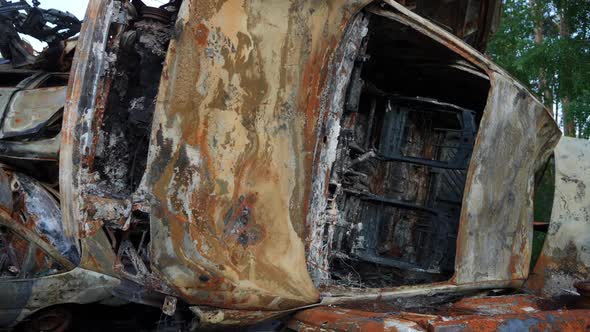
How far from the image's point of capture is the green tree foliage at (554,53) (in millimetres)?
10091

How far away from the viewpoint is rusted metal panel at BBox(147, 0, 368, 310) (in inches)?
98.1

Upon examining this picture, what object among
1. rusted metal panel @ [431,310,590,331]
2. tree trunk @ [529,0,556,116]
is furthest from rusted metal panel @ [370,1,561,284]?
tree trunk @ [529,0,556,116]

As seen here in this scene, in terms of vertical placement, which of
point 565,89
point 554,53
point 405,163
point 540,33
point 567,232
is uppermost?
point 540,33

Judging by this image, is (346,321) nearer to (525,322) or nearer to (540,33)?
(525,322)

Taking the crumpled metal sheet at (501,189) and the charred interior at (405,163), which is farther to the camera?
the charred interior at (405,163)

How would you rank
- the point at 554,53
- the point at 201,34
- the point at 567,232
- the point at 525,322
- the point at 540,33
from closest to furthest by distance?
the point at 201,34
the point at 525,322
the point at 567,232
the point at 554,53
the point at 540,33

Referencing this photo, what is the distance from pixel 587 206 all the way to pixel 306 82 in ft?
9.33

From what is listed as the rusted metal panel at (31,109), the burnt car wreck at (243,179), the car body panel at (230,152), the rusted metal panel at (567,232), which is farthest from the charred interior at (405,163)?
the rusted metal panel at (31,109)

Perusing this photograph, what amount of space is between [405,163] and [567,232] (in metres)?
1.50

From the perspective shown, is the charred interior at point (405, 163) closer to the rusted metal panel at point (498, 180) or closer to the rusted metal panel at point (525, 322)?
the rusted metal panel at point (498, 180)

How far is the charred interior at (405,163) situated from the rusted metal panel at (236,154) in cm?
114

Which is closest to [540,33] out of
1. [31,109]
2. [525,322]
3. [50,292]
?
[525,322]

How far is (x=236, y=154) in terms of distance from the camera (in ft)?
8.59

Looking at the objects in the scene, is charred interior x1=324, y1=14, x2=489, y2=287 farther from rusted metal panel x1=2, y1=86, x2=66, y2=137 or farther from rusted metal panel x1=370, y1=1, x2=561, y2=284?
rusted metal panel x1=2, y1=86, x2=66, y2=137
